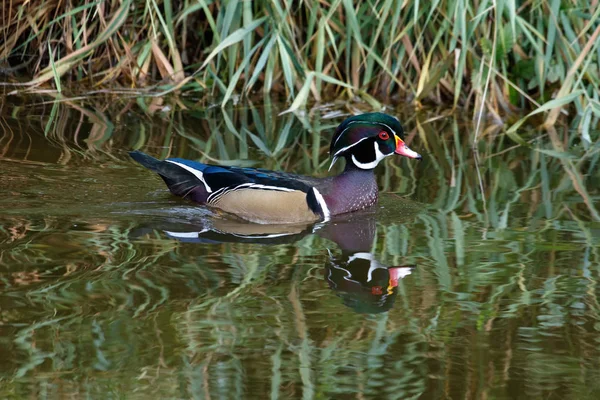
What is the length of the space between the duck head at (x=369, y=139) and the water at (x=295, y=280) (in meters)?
0.31

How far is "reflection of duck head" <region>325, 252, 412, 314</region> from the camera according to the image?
5.09 meters

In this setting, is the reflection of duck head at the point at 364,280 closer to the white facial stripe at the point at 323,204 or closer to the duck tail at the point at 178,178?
the white facial stripe at the point at 323,204

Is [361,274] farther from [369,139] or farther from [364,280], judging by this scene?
[369,139]

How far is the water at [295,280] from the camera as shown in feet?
13.8

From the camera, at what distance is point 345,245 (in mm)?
6195

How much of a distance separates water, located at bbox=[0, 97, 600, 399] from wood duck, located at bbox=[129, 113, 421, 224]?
0.46 feet

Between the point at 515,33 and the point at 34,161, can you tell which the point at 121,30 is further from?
the point at 515,33

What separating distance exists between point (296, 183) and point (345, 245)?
73cm

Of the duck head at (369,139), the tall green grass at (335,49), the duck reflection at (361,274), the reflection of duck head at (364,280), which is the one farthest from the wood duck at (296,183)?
the tall green grass at (335,49)

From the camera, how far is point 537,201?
23.1 ft

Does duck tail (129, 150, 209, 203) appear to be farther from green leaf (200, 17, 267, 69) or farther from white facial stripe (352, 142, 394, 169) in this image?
green leaf (200, 17, 267, 69)

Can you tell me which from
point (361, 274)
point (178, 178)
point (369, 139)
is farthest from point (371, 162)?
point (361, 274)

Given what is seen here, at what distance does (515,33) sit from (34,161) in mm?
3962

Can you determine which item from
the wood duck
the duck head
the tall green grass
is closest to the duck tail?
the wood duck
